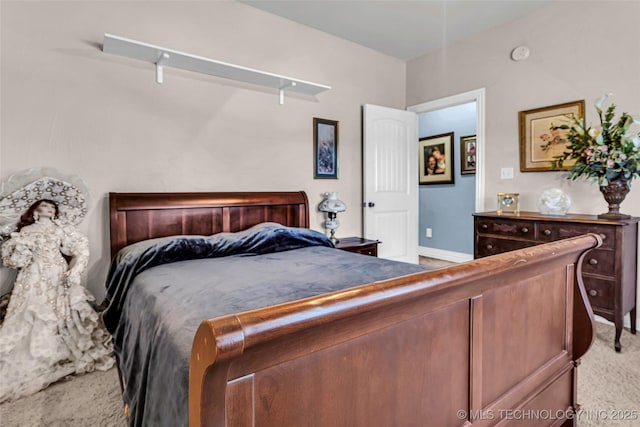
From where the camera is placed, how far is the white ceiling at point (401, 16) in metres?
3.01

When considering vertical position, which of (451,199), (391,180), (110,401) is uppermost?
(391,180)

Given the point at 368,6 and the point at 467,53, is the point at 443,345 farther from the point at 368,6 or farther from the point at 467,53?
the point at 467,53

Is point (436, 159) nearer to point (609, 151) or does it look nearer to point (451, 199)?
point (451, 199)

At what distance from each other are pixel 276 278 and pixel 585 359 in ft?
6.79

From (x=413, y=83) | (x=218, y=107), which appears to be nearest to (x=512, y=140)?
(x=413, y=83)

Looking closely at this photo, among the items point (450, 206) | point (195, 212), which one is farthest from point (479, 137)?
point (195, 212)

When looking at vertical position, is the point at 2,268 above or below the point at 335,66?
below

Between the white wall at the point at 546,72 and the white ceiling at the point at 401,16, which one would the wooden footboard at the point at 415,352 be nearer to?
the white wall at the point at 546,72

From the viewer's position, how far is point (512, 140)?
3.36m

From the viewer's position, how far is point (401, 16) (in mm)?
3209

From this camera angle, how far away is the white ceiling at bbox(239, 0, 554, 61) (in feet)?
9.89

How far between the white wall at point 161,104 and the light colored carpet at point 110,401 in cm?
76

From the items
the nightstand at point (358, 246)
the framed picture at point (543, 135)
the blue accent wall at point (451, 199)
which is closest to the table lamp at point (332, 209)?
the nightstand at point (358, 246)

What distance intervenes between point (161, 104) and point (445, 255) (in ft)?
13.9
